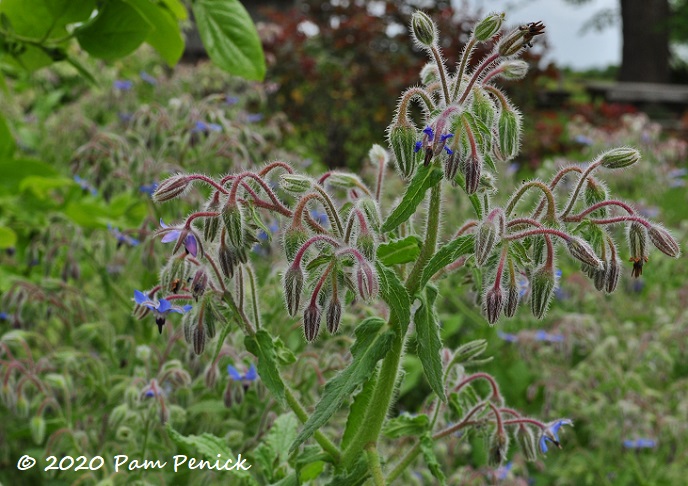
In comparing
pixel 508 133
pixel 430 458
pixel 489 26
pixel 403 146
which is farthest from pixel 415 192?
pixel 430 458

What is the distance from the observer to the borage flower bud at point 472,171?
1.34 m

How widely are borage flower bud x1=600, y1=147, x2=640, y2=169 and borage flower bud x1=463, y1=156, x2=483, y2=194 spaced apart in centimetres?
30

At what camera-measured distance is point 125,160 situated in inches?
119

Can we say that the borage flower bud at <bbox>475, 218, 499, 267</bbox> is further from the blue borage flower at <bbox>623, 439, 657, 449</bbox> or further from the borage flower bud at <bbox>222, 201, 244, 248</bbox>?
the blue borage flower at <bbox>623, 439, 657, 449</bbox>

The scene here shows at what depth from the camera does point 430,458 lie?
156cm

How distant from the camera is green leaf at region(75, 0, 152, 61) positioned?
173cm

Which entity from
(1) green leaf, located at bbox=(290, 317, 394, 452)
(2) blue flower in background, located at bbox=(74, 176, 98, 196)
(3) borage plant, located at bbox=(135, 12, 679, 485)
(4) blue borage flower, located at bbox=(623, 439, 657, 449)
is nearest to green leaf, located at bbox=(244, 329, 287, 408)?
(3) borage plant, located at bbox=(135, 12, 679, 485)

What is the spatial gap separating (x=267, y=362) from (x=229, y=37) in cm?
68

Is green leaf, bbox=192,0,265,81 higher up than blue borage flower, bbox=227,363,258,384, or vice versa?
green leaf, bbox=192,0,265,81

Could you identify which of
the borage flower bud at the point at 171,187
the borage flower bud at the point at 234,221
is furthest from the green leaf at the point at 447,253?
the borage flower bud at the point at 171,187

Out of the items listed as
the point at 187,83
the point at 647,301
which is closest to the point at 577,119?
the point at 647,301

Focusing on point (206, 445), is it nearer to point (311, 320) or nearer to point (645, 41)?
point (311, 320)

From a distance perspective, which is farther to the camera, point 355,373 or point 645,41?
point 645,41

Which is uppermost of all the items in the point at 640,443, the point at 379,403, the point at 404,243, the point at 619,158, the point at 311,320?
the point at 619,158
